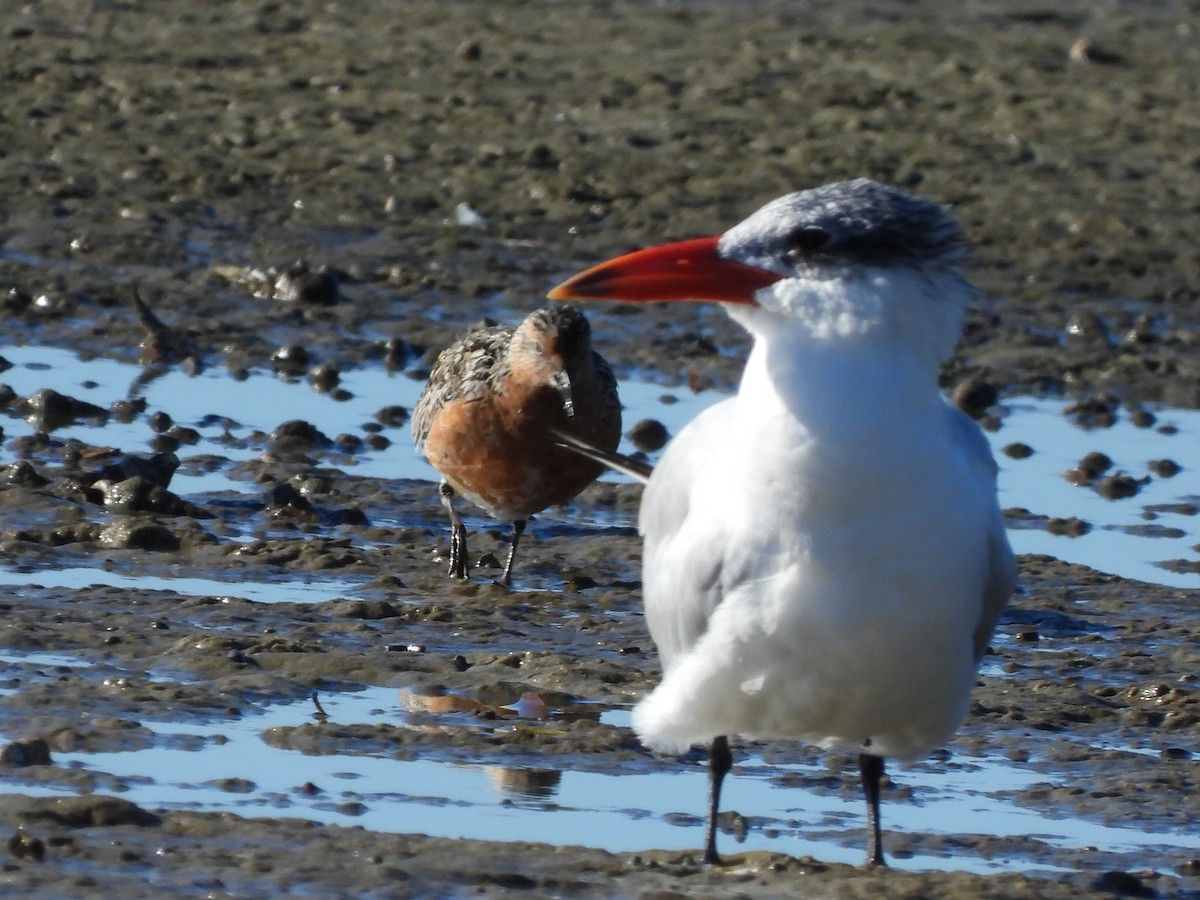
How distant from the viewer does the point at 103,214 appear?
12758 mm

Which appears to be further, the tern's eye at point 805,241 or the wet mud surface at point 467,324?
the wet mud surface at point 467,324

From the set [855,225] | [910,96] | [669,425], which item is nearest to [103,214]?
[669,425]

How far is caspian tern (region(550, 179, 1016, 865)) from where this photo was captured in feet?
16.0

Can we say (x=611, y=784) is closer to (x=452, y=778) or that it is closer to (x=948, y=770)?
(x=452, y=778)

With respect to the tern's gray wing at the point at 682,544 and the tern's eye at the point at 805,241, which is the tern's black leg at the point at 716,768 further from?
the tern's eye at the point at 805,241

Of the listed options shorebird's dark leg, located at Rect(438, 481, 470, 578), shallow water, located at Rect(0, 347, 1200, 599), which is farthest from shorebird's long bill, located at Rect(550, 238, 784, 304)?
shallow water, located at Rect(0, 347, 1200, 599)

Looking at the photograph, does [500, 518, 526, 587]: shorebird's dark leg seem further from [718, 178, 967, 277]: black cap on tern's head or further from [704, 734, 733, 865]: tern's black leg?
[718, 178, 967, 277]: black cap on tern's head

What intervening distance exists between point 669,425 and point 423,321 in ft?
6.30

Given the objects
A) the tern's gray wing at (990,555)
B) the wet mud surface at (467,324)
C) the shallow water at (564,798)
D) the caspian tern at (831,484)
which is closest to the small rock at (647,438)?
the wet mud surface at (467,324)

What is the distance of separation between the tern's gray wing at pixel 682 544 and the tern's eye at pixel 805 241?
0.49 meters

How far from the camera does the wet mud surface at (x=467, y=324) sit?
5.71 meters

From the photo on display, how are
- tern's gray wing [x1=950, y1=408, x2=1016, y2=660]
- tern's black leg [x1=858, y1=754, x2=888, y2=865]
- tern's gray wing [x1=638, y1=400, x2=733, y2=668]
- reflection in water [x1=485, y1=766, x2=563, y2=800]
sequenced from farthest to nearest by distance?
1. reflection in water [x1=485, y1=766, x2=563, y2=800]
2. tern's black leg [x1=858, y1=754, x2=888, y2=865]
3. tern's gray wing [x1=950, y1=408, x2=1016, y2=660]
4. tern's gray wing [x1=638, y1=400, x2=733, y2=668]

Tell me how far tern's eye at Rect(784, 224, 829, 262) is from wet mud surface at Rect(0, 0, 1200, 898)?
1.38 m

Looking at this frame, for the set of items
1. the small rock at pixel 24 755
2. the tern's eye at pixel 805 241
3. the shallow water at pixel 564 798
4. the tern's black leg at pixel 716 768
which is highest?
the tern's eye at pixel 805 241
